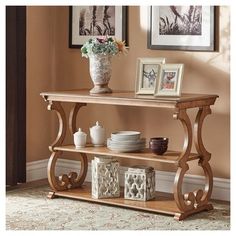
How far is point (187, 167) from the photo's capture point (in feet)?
14.7

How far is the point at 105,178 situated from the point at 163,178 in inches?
23.0

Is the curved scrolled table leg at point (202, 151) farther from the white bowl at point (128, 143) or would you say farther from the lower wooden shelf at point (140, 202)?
the white bowl at point (128, 143)

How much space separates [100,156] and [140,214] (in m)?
0.63

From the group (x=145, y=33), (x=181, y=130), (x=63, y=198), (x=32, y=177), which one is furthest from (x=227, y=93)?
(x=32, y=177)

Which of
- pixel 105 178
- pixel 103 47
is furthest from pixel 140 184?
pixel 103 47

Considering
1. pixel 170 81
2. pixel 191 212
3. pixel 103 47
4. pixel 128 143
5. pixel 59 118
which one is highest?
pixel 103 47

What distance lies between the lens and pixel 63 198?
16.5ft

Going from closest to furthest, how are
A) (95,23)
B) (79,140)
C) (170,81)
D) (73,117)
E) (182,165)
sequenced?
(182,165)
(170,81)
(79,140)
(73,117)
(95,23)

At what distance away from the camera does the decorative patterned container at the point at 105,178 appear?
483 cm

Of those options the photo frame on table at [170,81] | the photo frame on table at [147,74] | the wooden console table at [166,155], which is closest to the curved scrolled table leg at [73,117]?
the wooden console table at [166,155]

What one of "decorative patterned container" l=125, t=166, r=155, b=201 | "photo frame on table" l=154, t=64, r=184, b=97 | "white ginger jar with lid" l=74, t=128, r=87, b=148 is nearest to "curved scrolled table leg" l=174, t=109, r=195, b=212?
"photo frame on table" l=154, t=64, r=184, b=97

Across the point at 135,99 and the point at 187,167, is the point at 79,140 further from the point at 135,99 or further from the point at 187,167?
the point at 187,167

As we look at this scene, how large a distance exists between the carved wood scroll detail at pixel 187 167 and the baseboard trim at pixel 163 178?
204 millimetres

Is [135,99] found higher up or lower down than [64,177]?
higher up
